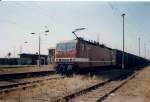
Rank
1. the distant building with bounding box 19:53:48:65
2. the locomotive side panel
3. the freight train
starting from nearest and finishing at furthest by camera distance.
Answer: the freight train
the locomotive side panel
the distant building with bounding box 19:53:48:65

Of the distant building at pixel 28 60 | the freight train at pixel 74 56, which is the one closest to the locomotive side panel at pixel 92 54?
the freight train at pixel 74 56

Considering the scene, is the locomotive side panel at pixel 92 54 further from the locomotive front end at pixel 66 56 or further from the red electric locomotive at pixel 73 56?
the locomotive front end at pixel 66 56

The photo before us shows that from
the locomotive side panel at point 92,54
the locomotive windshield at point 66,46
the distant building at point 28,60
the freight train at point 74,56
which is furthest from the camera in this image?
the distant building at point 28,60

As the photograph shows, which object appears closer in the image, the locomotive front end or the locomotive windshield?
the locomotive front end

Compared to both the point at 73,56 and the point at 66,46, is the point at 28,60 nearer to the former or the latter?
the point at 66,46

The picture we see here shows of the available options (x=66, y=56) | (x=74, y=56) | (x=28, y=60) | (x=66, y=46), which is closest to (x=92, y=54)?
(x=66, y=46)

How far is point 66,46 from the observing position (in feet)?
75.0

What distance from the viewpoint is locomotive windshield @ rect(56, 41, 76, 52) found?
2239 cm

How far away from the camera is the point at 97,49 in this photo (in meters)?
28.3

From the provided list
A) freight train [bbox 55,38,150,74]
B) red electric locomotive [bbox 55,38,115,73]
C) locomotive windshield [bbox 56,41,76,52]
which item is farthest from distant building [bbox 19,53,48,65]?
locomotive windshield [bbox 56,41,76,52]

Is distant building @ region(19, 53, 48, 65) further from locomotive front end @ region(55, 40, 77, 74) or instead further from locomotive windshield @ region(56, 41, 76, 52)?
locomotive front end @ region(55, 40, 77, 74)

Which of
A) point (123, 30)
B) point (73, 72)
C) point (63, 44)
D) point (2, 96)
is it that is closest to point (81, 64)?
point (73, 72)

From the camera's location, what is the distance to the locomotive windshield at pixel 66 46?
2239 centimetres

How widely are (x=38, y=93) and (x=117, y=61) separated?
30.7 metres
